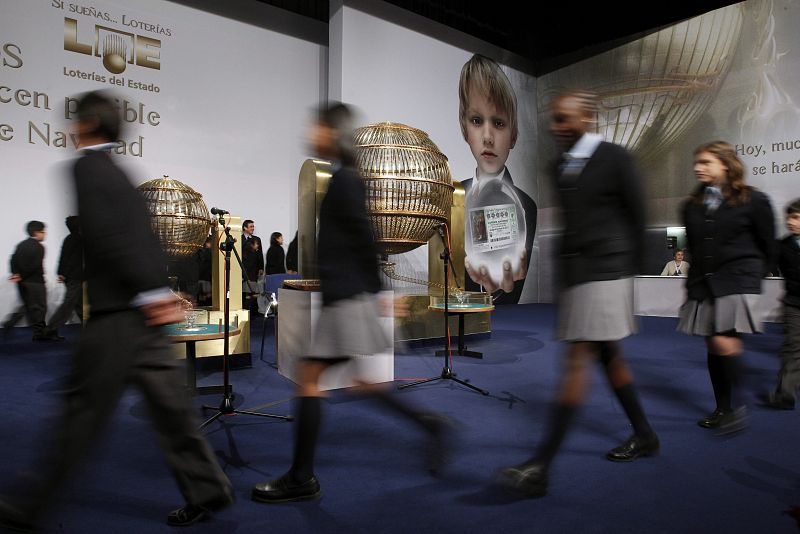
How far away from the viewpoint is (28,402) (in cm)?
434

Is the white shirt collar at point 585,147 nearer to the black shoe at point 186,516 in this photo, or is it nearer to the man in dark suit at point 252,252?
the black shoe at point 186,516

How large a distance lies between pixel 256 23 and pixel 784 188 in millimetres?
10910

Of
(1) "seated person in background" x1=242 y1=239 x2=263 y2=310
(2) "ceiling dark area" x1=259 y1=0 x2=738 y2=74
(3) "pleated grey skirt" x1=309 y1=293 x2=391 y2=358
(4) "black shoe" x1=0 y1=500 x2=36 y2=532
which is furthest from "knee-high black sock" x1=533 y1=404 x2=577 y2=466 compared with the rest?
(2) "ceiling dark area" x1=259 y1=0 x2=738 y2=74

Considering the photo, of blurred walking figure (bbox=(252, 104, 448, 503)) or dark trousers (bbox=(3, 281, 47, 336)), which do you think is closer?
blurred walking figure (bbox=(252, 104, 448, 503))

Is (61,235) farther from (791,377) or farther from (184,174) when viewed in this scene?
(791,377)

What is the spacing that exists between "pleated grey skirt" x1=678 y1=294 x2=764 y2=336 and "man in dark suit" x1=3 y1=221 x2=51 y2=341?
7.98m

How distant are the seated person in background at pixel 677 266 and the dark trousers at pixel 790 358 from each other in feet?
24.3

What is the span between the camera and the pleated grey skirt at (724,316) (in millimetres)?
3340

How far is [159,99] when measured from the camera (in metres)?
9.88

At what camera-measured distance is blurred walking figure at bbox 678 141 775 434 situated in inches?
133

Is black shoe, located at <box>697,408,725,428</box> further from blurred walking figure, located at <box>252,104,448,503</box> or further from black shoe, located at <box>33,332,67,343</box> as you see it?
black shoe, located at <box>33,332,67,343</box>

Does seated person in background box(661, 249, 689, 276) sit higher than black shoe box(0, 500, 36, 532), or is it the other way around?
seated person in background box(661, 249, 689, 276)

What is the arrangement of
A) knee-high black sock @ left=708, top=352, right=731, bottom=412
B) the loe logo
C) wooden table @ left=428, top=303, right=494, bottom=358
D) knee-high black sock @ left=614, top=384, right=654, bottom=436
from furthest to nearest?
the loe logo
wooden table @ left=428, top=303, right=494, bottom=358
knee-high black sock @ left=708, top=352, right=731, bottom=412
knee-high black sock @ left=614, top=384, right=654, bottom=436

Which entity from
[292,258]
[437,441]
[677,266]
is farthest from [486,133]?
[437,441]
